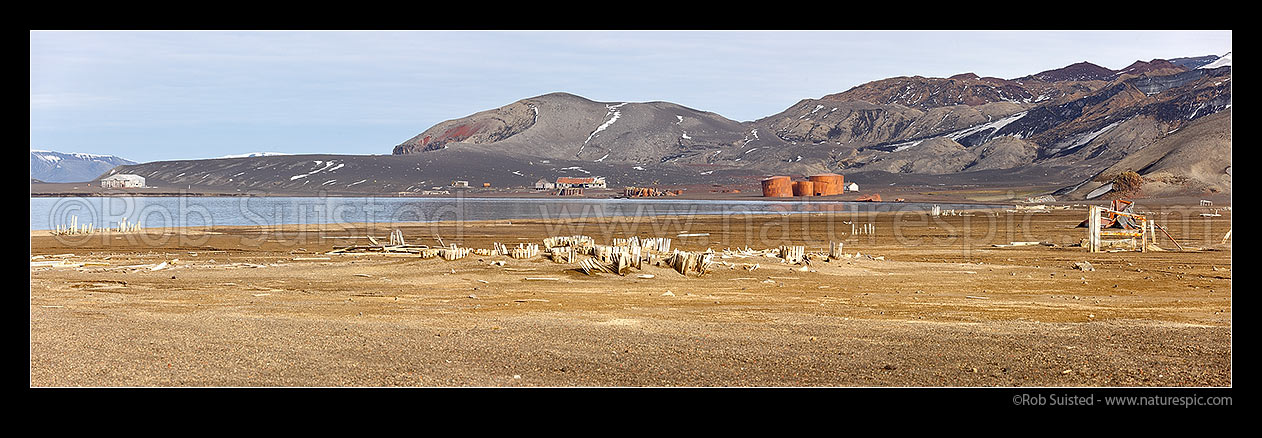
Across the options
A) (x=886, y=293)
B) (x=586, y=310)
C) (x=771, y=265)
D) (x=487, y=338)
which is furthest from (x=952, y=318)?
(x=771, y=265)

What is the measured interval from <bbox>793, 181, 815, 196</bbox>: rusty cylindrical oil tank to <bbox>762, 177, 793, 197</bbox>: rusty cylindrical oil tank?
1.13 meters

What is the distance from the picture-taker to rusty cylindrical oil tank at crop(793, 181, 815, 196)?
157 m

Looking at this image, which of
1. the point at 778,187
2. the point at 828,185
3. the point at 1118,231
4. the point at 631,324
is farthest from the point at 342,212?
the point at 828,185

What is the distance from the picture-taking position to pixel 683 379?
350 inches

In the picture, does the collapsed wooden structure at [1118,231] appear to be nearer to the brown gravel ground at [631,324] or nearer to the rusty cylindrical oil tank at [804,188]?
the brown gravel ground at [631,324]

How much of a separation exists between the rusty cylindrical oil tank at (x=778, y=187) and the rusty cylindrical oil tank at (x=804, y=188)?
1130 mm

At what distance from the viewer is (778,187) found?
162 m

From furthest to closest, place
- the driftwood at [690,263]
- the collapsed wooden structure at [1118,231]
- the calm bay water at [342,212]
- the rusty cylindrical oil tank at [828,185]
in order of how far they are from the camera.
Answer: the rusty cylindrical oil tank at [828,185]
the calm bay water at [342,212]
the collapsed wooden structure at [1118,231]
the driftwood at [690,263]

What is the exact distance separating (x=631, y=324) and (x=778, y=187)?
151664 millimetres

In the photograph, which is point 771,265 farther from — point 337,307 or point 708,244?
point 708,244

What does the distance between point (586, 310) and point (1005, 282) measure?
8555mm

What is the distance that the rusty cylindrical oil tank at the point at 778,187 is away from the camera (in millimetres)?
161000

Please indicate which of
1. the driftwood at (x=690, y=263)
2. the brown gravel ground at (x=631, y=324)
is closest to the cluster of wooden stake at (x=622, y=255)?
the driftwood at (x=690, y=263)
